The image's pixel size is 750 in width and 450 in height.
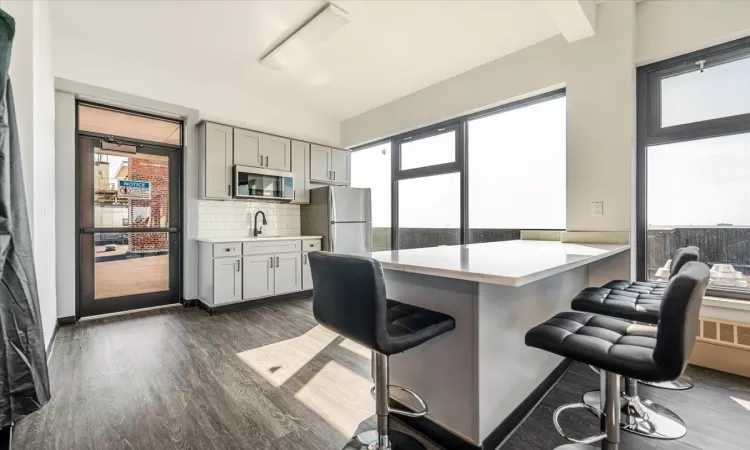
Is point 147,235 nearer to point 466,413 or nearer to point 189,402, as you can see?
point 189,402

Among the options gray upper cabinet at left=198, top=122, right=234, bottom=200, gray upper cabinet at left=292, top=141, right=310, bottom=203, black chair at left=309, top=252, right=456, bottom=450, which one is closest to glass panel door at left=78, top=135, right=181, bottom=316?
gray upper cabinet at left=198, top=122, right=234, bottom=200

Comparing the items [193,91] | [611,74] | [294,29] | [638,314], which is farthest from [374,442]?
[193,91]

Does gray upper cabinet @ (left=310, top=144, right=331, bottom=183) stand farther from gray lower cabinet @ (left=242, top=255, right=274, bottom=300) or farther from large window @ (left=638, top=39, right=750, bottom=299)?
large window @ (left=638, top=39, right=750, bottom=299)

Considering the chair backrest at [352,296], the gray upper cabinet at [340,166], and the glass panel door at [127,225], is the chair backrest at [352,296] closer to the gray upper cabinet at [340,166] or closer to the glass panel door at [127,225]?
the glass panel door at [127,225]

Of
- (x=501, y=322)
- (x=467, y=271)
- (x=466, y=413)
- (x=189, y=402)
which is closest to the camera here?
(x=467, y=271)

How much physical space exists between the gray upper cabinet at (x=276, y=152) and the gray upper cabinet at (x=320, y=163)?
0.39m

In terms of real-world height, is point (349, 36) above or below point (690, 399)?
above

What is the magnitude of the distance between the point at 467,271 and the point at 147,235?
4.18 m

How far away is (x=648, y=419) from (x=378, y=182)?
4.21 m

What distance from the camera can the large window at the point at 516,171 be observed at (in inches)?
128

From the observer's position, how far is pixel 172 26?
9.82 feet

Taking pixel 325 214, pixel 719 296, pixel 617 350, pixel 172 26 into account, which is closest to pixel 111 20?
pixel 172 26

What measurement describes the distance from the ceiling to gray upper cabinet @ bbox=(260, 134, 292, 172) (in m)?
0.74

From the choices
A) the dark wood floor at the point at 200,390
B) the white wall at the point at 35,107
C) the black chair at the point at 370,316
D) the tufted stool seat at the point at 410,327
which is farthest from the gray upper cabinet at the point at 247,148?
the tufted stool seat at the point at 410,327
